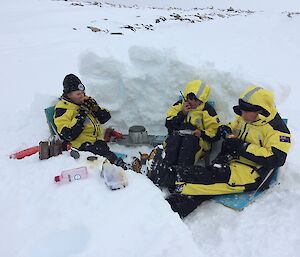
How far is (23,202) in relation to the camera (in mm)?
2594

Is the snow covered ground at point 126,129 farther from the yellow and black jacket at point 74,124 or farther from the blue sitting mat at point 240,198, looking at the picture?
the yellow and black jacket at point 74,124

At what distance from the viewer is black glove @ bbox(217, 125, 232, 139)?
3.88m

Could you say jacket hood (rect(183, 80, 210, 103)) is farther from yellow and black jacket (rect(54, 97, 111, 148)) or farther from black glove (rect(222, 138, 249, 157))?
yellow and black jacket (rect(54, 97, 111, 148))

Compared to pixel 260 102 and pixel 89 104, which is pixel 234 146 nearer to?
pixel 260 102

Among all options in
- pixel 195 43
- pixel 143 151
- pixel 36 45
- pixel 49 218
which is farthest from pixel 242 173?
pixel 36 45

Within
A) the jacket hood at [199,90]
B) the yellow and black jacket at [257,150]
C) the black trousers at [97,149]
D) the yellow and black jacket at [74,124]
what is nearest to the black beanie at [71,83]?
the yellow and black jacket at [74,124]

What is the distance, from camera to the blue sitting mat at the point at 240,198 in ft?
11.2

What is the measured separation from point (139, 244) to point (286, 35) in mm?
7896

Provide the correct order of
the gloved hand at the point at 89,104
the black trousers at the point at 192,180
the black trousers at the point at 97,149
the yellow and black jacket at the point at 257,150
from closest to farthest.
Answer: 1. the yellow and black jacket at the point at 257,150
2. the black trousers at the point at 192,180
3. the black trousers at the point at 97,149
4. the gloved hand at the point at 89,104

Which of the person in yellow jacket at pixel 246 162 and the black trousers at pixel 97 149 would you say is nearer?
the person in yellow jacket at pixel 246 162

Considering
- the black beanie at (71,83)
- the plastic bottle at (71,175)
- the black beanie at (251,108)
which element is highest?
the black beanie at (251,108)

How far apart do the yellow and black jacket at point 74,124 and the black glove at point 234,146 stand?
62.7 inches

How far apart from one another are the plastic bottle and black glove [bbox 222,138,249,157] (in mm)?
1611

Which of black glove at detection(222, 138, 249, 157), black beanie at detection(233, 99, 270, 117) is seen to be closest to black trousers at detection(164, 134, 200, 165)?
black glove at detection(222, 138, 249, 157)
